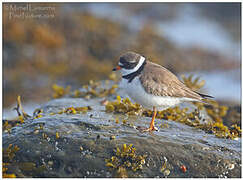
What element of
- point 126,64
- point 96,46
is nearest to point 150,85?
point 126,64

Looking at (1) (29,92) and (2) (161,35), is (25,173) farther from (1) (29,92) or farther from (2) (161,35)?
(2) (161,35)

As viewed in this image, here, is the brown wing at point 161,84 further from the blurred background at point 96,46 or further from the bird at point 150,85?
the blurred background at point 96,46

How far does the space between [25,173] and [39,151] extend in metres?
0.37

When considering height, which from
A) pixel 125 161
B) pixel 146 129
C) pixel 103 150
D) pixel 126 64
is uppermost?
pixel 126 64

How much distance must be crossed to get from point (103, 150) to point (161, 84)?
1.77 metres

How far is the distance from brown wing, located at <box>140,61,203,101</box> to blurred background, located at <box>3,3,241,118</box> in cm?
556

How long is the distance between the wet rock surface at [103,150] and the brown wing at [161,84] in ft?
2.43

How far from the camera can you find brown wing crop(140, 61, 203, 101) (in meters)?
5.77

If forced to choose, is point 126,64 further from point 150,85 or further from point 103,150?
point 103,150

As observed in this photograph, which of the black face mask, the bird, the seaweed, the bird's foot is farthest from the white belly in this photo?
the seaweed

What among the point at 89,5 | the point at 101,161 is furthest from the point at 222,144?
the point at 89,5

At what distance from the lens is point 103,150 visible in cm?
484

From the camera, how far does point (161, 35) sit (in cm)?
1767

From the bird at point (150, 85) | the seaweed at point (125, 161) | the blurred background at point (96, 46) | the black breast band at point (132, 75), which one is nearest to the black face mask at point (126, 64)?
the bird at point (150, 85)
